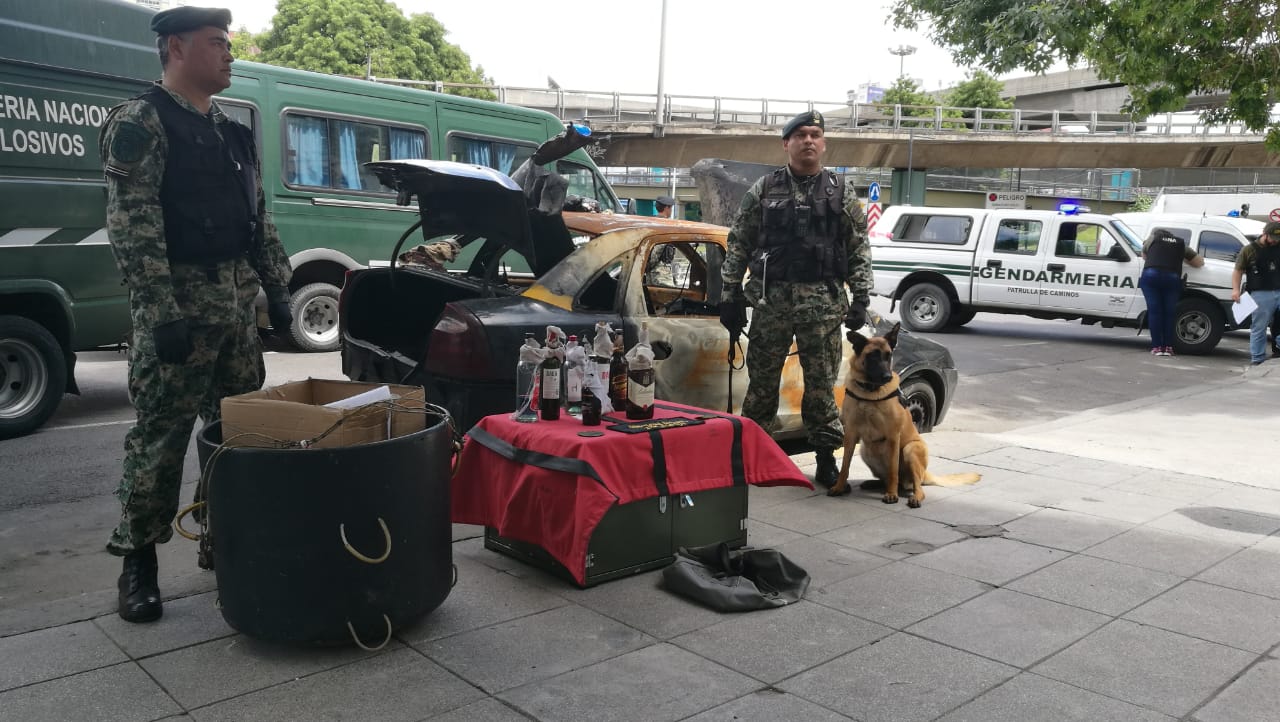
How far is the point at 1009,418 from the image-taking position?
9.07 metres

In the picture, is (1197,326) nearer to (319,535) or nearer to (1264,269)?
(1264,269)

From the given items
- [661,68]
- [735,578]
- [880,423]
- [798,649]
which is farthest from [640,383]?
[661,68]

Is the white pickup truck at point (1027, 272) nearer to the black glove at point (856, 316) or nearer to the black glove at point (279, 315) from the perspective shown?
the black glove at point (856, 316)

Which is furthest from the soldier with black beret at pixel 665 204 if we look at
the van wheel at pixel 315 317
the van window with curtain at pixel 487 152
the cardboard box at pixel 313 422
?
the cardboard box at pixel 313 422

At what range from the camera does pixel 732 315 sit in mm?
5434

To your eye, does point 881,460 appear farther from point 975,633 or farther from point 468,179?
point 468,179

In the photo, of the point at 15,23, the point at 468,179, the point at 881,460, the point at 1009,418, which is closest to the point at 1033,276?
the point at 1009,418

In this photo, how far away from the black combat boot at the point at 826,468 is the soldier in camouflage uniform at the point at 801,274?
3.2 inches

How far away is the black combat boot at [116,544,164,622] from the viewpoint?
11.4 feet

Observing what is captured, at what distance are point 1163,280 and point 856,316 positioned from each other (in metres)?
9.78

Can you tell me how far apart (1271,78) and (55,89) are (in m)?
13.7

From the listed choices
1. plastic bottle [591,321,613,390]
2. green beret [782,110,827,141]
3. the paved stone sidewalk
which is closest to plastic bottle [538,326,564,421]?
plastic bottle [591,321,613,390]

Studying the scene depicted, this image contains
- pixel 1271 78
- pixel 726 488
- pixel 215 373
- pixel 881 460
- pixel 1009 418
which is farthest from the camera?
pixel 1271 78

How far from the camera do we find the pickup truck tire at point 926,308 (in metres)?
15.7
